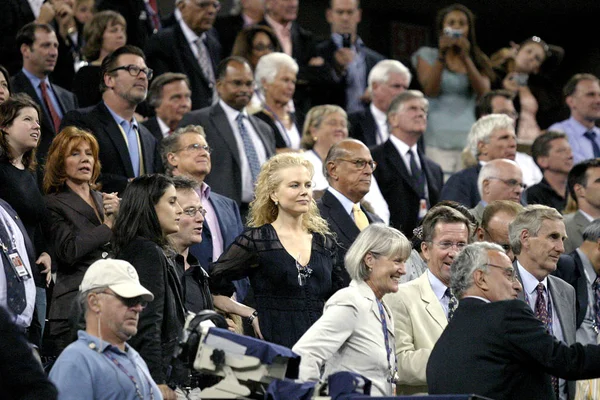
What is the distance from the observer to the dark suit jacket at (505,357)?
586cm

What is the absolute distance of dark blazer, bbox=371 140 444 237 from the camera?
1012cm

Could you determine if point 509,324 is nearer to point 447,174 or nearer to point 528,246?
point 528,246

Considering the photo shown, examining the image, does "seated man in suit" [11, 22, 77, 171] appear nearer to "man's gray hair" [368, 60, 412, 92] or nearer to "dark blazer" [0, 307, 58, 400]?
"man's gray hair" [368, 60, 412, 92]

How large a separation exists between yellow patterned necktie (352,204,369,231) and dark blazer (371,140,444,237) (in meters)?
1.59

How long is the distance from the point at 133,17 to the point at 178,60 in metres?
0.97

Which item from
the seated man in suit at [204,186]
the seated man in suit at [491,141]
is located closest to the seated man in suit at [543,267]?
the seated man in suit at [204,186]

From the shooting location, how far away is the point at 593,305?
8172 mm

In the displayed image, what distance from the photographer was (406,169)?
10359 millimetres

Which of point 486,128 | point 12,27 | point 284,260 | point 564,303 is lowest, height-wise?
point 564,303

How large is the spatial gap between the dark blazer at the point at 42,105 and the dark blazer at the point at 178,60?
5.07 feet

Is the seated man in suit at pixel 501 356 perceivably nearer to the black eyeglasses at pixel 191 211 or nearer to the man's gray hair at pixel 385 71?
the black eyeglasses at pixel 191 211

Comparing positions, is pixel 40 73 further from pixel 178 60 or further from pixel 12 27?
pixel 178 60

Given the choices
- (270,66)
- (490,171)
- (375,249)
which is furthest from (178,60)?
(375,249)

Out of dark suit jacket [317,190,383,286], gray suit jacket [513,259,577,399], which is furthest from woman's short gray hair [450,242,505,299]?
dark suit jacket [317,190,383,286]
